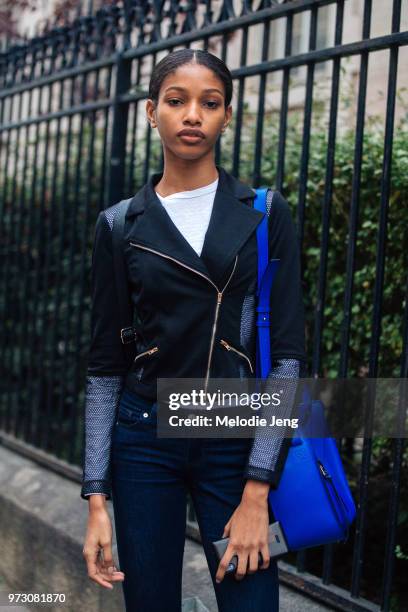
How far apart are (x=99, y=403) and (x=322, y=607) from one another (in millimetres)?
1419

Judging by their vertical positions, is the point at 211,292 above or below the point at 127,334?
above

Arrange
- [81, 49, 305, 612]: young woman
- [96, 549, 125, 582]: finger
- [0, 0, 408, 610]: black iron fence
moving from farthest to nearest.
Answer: [0, 0, 408, 610]: black iron fence, [96, 549, 125, 582]: finger, [81, 49, 305, 612]: young woman

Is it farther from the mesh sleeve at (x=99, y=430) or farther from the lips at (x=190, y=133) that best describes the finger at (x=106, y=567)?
the lips at (x=190, y=133)

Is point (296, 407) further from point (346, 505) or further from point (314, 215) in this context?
point (314, 215)

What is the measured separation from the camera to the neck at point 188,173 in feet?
6.91

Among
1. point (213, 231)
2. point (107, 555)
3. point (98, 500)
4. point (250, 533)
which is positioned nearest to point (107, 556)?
point (107, 555)

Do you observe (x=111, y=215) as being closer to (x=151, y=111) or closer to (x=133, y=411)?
(x=151, y=111)

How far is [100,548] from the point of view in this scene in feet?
7.08

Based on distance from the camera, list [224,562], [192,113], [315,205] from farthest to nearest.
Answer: [315,205]
[192,113]
[224,562]

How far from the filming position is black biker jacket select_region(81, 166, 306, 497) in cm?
203

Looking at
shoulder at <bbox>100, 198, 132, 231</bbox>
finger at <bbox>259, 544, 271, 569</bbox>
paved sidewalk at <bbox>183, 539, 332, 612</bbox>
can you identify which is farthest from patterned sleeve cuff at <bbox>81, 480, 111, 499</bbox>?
paved sidewalk at <bbox>183, 539, 332, 612</bbox>

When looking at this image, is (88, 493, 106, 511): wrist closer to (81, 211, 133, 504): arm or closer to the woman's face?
(81, 211, 133, 504): arm

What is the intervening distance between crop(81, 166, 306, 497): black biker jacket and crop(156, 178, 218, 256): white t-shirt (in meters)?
0.03

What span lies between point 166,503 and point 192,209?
2.52 ft
